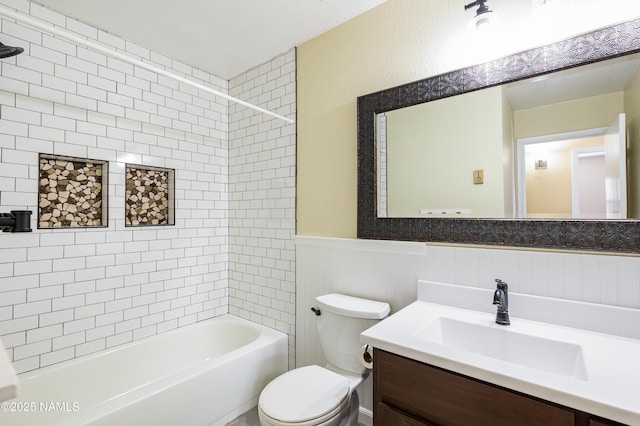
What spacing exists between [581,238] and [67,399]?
9.48 feet

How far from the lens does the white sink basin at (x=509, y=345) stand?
3.76 ft

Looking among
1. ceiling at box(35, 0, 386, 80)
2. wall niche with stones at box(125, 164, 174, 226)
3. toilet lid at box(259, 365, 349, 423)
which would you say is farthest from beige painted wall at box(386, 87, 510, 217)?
wall niche with stones at box(125, 164, 174, 226)

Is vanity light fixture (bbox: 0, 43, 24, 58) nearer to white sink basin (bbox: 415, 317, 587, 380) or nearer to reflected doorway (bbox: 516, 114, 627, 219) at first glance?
white sink basin (bbox: 415, 317, 587, 380)

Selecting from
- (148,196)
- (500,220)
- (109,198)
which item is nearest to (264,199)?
(148,196)

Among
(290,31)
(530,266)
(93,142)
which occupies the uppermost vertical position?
(290,31)

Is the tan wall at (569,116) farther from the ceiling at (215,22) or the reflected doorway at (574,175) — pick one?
the ceiling at (215,22)

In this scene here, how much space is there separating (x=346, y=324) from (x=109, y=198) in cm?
184

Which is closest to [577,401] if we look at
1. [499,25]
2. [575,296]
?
[575,296]

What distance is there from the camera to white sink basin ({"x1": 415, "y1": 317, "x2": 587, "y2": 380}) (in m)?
1.15

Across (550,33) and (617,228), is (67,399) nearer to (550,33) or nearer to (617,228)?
(617,228)

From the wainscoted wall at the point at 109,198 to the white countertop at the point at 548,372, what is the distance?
6.33ft

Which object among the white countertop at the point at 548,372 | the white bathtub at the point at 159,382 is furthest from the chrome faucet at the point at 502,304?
the white bathtub at the point at 159,382

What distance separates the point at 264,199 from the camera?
104 inches

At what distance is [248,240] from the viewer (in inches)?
110
